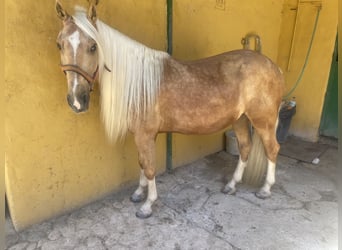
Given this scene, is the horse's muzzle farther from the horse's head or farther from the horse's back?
the horse's back

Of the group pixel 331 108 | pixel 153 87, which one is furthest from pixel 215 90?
pixel 331 108

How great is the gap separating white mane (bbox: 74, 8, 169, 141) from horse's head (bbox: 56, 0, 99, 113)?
3.2 inches

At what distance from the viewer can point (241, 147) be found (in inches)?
94.6

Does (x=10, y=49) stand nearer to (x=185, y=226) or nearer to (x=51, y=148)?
(x=51, y=148)

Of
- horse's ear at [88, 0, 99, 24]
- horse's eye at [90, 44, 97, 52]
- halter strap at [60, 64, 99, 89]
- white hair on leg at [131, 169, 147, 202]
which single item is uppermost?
horse's ear at [88, 0, 99, 24]

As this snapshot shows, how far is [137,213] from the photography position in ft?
6.70

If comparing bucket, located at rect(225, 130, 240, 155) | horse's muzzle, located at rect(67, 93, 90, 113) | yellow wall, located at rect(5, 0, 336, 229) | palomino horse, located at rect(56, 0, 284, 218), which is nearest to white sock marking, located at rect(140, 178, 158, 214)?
palomino horse, located at rect(56, 0, 284, 218)

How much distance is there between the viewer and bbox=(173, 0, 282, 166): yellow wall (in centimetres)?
249

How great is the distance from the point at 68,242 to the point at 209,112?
1.25 metres

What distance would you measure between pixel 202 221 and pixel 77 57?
135cm

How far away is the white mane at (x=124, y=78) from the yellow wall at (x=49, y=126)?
31 cm

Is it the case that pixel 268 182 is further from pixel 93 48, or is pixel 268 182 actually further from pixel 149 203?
pixel 93 48

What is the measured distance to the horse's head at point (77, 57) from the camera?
146 cm

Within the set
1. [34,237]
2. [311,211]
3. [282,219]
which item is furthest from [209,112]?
[34,237]
